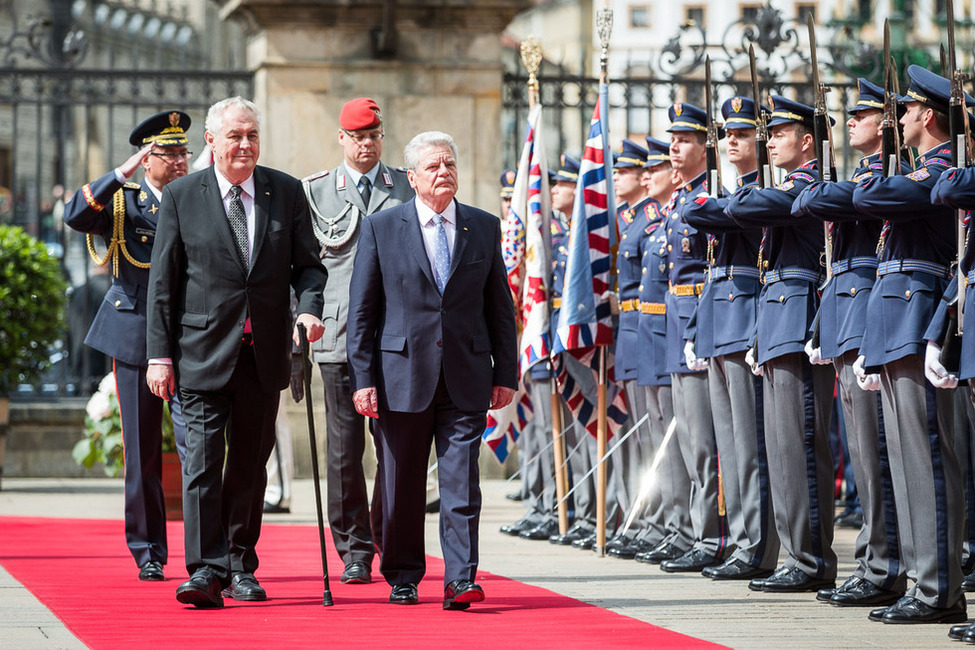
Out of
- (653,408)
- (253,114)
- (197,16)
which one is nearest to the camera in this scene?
(253,114)

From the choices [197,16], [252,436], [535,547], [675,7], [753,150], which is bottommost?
[535,547]

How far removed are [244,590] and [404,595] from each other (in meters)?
0.63

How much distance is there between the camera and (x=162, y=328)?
22.2ft

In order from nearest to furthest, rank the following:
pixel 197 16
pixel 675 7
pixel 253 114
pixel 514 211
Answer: pixel 253 114, pixel 514 211, pixel 197 16, pixel 675 7

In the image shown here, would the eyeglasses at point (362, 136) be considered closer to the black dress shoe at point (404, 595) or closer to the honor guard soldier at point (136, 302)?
the honor guard soldier at point (136, 302)

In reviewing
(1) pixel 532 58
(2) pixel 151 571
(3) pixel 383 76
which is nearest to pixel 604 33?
(1) pixel 532 58

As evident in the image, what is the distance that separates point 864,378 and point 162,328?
2671mm

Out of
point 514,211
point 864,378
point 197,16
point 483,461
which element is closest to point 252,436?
point 864,378

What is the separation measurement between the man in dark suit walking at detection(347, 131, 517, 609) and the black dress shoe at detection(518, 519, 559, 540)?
2.87 meters

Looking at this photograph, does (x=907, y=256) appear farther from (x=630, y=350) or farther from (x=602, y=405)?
(x=602, y=405)

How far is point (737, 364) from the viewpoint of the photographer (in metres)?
7.75

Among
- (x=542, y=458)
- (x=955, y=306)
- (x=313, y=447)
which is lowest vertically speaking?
(x=542, y=458)

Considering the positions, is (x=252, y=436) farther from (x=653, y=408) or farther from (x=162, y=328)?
(x=653, y=408)

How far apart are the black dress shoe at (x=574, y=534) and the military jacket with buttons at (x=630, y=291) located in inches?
34.3
